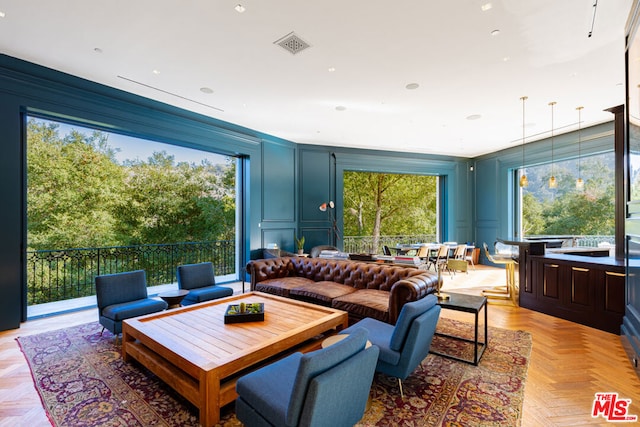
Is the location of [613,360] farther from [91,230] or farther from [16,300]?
[91,230]

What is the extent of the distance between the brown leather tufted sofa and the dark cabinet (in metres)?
2.06

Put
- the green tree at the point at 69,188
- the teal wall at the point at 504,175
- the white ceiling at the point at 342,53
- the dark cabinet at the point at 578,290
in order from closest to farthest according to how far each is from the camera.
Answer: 1. the white ceiling at the point at 342,53
2. the dark cabinet at the point at 578,290
3. the green tree at the point at 69,188
4. the teal wall at the point at 504,175

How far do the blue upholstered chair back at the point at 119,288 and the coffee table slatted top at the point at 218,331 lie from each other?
2.99ft

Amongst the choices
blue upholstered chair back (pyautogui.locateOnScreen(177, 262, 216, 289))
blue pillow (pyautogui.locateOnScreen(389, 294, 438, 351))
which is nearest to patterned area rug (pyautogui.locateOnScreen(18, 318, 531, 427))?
blue pillow (pyautogui.locateOnScreen(389, 294, 438, 351))

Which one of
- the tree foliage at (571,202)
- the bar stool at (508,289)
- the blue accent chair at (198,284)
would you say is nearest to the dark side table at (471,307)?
the bar stool at (508,289)

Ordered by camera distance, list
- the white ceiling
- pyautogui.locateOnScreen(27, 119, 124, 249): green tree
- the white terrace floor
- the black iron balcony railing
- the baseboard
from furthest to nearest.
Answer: the black iron balcony railing
pyautogui.locateOnScreen(27, 119, 124, 249): green tree
the white terrace floor
the white ceiling
the baseboard

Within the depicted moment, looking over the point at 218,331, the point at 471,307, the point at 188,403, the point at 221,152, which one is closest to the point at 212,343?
the point at 218,331

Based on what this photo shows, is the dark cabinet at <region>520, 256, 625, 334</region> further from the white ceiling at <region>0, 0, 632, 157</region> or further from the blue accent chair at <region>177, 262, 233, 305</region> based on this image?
the blue accent chair at <region>177, 262, 233, 305</region>

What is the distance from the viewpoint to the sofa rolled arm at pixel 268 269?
480 cm

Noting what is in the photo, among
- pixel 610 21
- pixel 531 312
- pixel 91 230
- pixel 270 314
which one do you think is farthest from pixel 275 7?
pixel 91 230

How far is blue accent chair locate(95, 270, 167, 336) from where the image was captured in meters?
3.26

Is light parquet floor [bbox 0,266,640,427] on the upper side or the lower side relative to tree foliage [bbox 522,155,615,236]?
lower

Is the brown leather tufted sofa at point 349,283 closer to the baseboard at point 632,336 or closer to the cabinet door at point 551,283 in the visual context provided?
the baseboard at point 632,336

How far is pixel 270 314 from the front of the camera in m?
3.16
